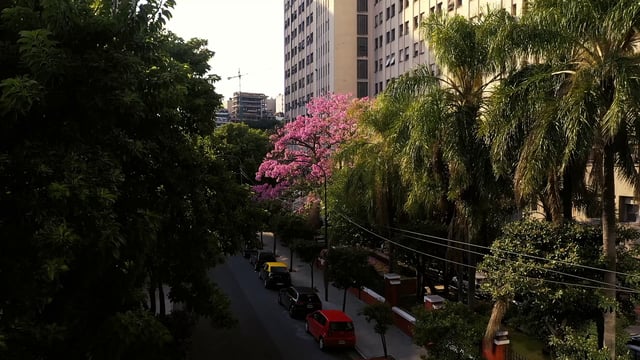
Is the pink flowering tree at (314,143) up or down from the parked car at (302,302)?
up

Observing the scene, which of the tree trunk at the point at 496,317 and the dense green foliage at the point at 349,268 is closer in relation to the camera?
the tree trunk at the point at 496,317

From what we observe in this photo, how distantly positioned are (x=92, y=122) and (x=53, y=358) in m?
3.51

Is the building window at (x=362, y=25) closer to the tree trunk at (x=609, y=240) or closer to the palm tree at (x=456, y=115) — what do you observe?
the palm tree at (x=456, y=115)

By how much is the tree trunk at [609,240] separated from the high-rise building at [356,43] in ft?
106

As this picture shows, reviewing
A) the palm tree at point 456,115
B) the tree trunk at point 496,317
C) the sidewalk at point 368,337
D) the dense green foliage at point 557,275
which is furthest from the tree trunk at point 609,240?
the sidewalk at point 368,337

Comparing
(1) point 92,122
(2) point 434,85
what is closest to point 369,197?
(2) point 434,85

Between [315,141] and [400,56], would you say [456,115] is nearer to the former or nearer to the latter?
[315,141]

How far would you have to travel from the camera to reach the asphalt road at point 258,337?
2172 cm

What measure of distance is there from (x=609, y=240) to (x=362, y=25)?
208 feet

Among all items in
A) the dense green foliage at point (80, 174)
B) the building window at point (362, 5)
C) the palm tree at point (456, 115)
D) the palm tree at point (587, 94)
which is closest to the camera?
the dense green foliage at point (80, 174)

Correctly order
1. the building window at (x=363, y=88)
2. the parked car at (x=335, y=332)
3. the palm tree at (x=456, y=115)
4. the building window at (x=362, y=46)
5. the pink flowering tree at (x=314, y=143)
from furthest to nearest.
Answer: the building window at (x=363, y=88), the building window at (x=362, y=46), the pink flowering tree at (x=314, y=143), the parked car at (x=335, y=332), the palm tree at (x=456, y=115)

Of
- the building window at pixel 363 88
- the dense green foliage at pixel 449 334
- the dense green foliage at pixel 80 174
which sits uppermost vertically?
the building window at pixel 363 88

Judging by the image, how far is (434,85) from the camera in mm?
18234

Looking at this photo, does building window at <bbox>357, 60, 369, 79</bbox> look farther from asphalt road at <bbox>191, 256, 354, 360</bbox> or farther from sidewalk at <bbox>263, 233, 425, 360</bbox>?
asphalt road at <bbox>191, 256, 354, 360</bbox>
